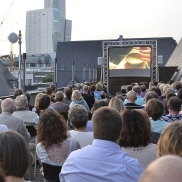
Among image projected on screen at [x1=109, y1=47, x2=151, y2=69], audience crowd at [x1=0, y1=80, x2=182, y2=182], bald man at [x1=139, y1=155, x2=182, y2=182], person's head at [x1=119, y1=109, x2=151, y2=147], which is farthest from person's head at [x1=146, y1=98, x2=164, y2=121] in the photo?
image projected on screen at [x1=109, y1=47, x2=151, y2=69]

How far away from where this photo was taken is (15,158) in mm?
2438

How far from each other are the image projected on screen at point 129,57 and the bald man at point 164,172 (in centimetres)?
2651

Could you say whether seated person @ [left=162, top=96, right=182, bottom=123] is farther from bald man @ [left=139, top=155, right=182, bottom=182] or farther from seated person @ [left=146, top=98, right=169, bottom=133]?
bald man @ [left=139, top=155, right=182, bottom=182]

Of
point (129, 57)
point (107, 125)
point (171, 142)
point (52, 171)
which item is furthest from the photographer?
point (129, 57)

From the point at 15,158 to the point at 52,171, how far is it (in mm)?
1643

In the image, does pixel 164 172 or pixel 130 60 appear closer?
pixel 164 172

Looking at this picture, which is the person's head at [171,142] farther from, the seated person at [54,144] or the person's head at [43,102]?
the person's head at [43,102]

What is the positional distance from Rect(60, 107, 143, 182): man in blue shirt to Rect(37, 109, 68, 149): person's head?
101 cm

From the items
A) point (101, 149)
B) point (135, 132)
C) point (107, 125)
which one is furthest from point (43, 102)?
point (101, 149)

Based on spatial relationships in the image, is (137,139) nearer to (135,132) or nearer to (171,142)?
(135,132)

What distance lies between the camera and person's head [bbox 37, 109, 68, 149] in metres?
4.02

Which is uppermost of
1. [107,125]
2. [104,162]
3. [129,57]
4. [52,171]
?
[129,57]

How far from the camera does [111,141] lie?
2998 mm

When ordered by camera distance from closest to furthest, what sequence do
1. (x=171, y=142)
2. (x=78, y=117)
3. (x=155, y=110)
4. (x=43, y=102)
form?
1. (x=171, y=142)
2. (x=78, y=117)
3. (x=155, y=110)
4. (x=43, y=102)
